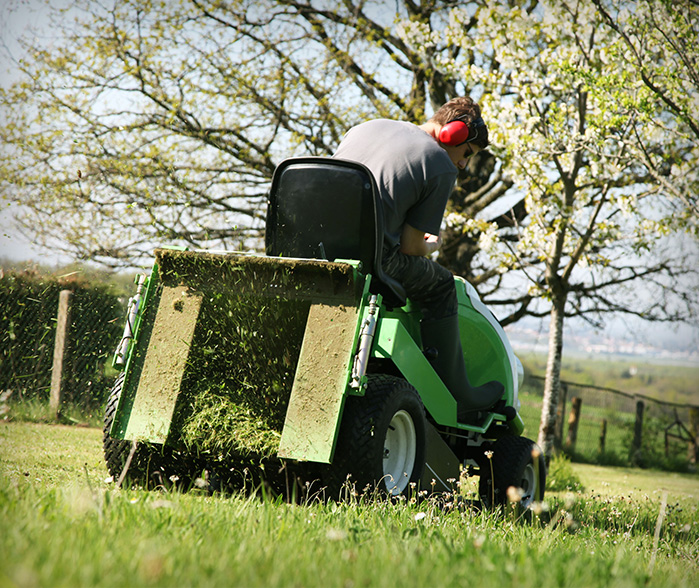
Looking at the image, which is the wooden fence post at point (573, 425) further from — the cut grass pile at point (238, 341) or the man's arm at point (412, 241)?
the cut grass pile at point (238, 341)

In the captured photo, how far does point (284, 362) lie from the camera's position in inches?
125

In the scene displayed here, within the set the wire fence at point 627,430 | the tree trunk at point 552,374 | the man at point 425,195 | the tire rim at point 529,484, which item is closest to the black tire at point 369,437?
the man at point 425,195

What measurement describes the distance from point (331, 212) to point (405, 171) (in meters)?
0.44

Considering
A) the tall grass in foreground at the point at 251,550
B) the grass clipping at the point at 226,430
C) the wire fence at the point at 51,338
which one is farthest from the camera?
the wire fence at the point at 51,338

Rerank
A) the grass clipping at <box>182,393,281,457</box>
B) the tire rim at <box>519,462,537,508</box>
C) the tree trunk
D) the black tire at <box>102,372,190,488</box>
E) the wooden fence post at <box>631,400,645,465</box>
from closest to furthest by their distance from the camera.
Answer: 1. the grass clipping at <box>182,393,281,457</box>
2. the black tire at <box>102,372,190,488</box>
3. the tire rim at <box>519,462,537,508</box>
4. the tree trunk
5. the wooden fence post at <box>631,400,645,465</box>

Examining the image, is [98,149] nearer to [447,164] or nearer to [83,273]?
[83,273]

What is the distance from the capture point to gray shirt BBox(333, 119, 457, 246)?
11.4ft

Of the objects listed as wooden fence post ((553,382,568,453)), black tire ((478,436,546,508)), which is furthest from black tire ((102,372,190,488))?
wooden fence post ((553,382,568,453))

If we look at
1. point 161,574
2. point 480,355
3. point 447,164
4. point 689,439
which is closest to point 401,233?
point 447,164

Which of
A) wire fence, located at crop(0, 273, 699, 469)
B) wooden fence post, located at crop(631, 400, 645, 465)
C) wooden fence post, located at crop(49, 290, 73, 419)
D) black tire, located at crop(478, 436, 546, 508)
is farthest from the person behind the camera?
wooden fence post, located at crop(631, 400, 645, 465)

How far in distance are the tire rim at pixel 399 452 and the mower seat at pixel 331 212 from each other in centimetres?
63

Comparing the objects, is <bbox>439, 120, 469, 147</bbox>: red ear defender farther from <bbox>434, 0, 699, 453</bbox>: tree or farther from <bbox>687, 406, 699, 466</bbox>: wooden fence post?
<bbox>687, 406, 699, 466</bbox>: wooden fence post

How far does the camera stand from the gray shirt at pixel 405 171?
3.47m

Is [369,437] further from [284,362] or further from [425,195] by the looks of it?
[425,195]
